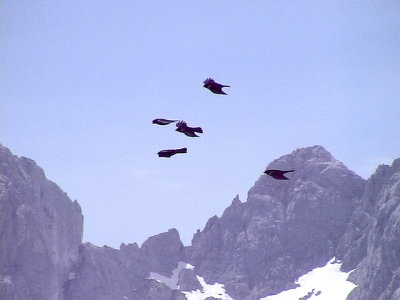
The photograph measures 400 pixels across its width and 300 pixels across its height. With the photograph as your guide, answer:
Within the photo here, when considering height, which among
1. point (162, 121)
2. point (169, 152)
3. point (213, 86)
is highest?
point (213, 86)

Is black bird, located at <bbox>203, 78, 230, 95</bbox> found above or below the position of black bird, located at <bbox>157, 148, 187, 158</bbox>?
above

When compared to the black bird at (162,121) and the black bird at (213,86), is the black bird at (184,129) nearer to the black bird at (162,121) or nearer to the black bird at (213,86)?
the black bird at (162,121)

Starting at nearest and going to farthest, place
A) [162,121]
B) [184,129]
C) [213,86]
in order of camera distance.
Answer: [162,121] < [184,129] < [213,86]

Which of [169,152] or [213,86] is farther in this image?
[213,86]

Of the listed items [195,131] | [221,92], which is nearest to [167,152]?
[195,131]

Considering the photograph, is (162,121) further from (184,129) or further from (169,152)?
(169,152)

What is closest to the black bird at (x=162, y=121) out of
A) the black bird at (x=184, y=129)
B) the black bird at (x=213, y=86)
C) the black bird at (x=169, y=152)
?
the black bird at (x=184, y=129)

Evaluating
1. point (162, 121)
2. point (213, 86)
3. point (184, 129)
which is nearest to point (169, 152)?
point (184, 129)

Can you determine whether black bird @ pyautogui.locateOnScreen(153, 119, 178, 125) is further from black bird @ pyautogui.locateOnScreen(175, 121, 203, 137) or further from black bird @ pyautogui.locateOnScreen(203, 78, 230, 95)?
black bird @ pyautogui.locateOnScreen(203, 78, 230, 95)

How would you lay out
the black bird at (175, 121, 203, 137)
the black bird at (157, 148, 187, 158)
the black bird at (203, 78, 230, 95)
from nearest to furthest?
the black bird at (157, 148, 187, 158) < the black bird at (175, 121, 203, 137) < the black bird at (203, 78, 230, 95)

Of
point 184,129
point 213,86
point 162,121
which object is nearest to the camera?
point 162,121

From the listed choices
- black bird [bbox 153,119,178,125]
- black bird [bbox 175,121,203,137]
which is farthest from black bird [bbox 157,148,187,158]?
black bird [bbox 153,119,178,125]

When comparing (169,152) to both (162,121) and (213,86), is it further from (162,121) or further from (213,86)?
(213,86)

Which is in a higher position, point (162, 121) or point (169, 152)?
point (162, 121)
